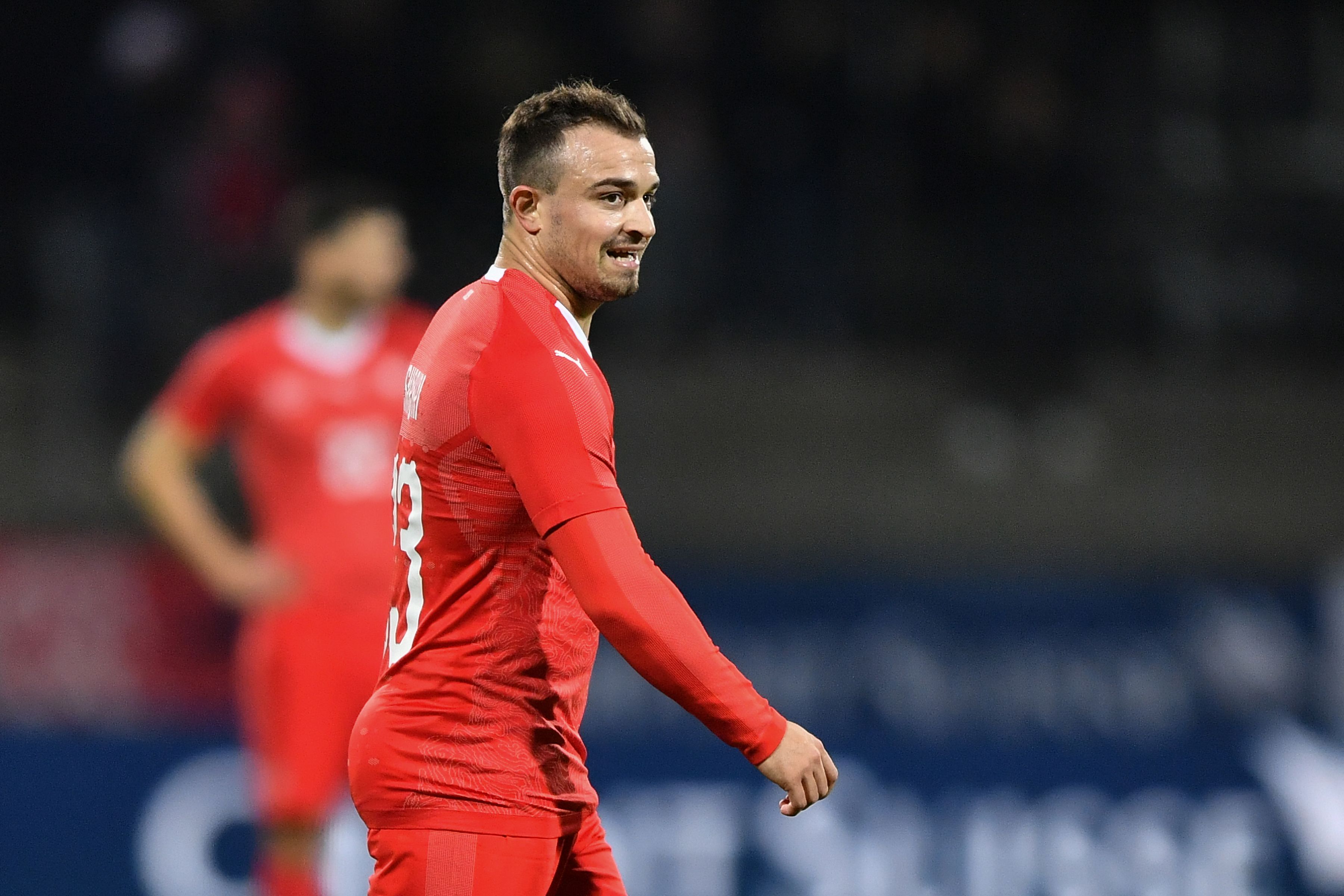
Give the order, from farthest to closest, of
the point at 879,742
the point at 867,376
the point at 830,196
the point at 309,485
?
the point at 830,196 < the point at 867,376 < the point at 879,742 < the point at 309,485

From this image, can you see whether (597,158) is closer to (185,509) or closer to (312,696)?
(312,696)

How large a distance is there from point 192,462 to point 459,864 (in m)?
3.35

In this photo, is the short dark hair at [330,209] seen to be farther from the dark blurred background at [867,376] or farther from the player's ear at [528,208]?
the player's ear at [528,208]

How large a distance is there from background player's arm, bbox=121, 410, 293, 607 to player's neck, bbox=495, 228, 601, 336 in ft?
9.42

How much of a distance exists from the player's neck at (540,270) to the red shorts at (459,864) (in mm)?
898

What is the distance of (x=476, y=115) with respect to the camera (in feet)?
Answer: 27.6

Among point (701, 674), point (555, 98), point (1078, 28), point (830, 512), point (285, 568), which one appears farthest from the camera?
point (1078, 28)

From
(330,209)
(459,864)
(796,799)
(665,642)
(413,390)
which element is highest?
(330,209)

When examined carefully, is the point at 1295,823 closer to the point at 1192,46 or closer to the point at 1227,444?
the point at 1227,444

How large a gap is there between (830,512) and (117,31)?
161 inches

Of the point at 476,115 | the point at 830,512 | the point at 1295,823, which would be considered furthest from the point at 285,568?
the point at 1295,823

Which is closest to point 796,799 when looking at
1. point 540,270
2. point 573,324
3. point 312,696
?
point 573,324

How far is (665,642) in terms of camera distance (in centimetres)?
274

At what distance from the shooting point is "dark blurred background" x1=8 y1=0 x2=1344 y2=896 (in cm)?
694
